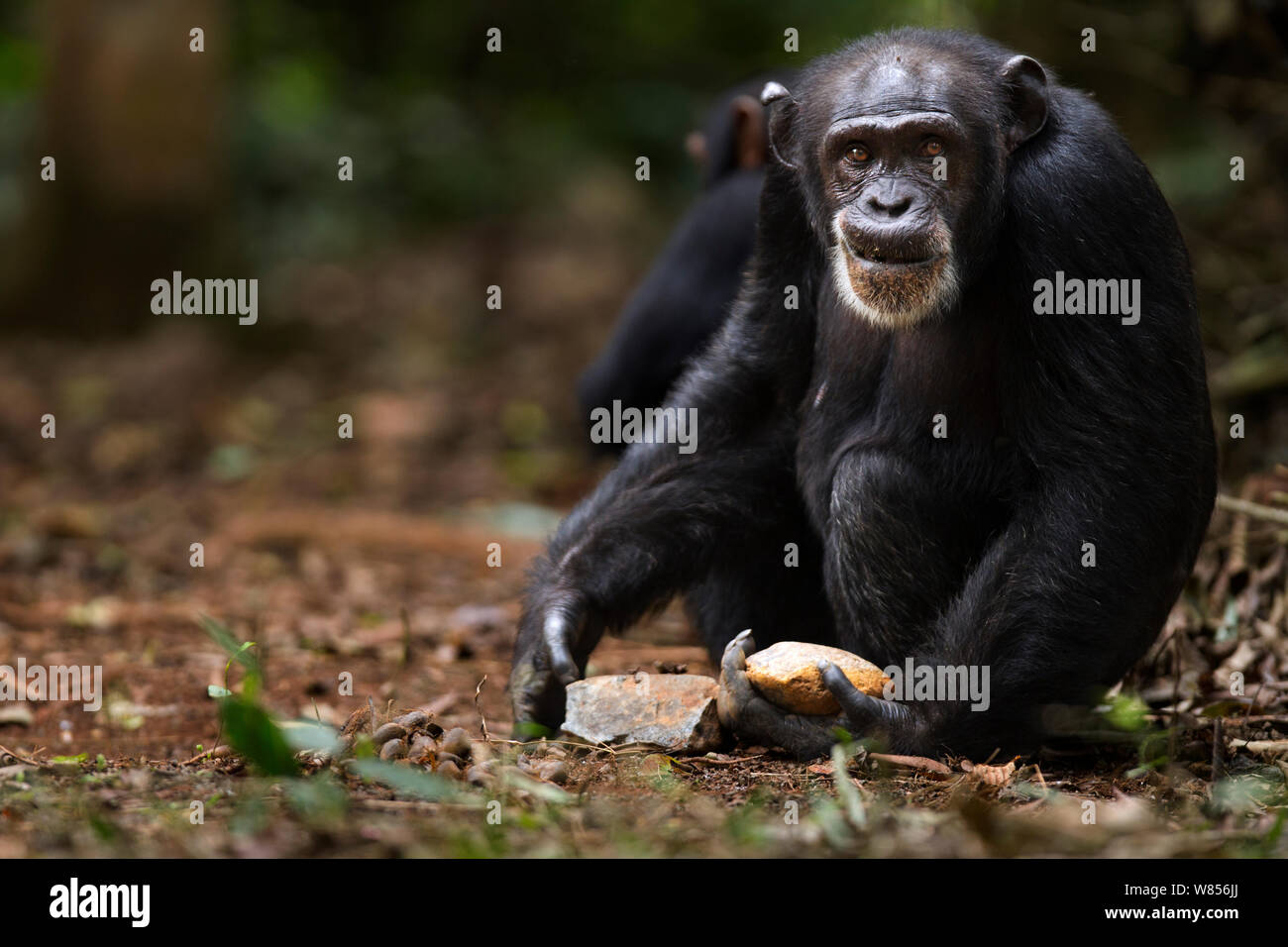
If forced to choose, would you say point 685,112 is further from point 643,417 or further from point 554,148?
point 643,417

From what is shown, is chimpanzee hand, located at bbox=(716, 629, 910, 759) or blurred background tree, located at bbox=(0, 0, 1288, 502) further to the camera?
blurred background tree, located at bbox=(0, 0, 1288, 502)

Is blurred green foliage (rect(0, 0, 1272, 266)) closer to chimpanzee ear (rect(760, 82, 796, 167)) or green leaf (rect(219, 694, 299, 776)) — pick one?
chimpanzee ear (rect(760, 82, 796, 167))

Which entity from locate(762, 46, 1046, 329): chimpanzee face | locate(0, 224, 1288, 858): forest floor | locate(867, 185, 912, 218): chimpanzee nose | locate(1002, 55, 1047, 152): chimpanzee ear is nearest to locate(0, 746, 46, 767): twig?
locate(0, 224, 1288, 858): forest floor

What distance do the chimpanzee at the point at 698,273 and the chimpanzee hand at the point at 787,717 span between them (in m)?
4.03

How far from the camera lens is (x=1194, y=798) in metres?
4.49

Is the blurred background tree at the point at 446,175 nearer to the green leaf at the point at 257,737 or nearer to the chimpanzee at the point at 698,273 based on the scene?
the chimpanzee at the point at 698,273

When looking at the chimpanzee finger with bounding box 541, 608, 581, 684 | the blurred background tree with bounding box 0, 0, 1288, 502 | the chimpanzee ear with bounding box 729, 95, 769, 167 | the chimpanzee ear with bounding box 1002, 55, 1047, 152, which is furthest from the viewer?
the blurred background tree with bounding box 0, 0, 1288, 502

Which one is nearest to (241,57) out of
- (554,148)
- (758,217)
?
(554,148)

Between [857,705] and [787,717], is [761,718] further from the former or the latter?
[857,705]

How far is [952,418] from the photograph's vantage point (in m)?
5.12

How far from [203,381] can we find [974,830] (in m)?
11.5

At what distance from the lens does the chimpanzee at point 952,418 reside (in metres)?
4.73

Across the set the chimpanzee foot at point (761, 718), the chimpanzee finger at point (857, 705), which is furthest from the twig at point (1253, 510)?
the chimpanzee foot at point (761, 718)

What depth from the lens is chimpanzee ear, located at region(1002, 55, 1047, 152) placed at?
5031 mm
